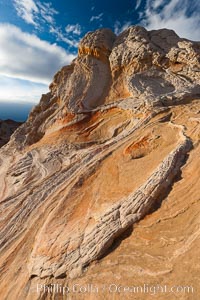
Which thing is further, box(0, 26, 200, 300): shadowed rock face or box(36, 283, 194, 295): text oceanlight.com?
box(0, 26, 200, 300): shadowed rock face

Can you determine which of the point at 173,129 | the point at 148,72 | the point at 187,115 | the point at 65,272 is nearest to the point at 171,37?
the point at 148,72

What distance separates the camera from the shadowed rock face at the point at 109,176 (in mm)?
6172

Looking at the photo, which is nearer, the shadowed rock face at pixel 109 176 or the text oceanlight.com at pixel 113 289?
the text oceanlight.com at pixel 113 289

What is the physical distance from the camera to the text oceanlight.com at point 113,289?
4.98m

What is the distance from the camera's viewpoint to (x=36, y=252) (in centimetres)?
748

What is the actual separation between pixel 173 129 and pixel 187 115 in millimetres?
1596

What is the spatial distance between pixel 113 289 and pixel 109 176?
185 inches

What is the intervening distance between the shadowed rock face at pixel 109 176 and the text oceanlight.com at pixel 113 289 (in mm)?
102

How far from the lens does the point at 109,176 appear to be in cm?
973

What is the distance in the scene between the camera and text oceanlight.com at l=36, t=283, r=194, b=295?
4984mm

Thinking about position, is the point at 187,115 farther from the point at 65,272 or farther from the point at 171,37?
the point at 171,37

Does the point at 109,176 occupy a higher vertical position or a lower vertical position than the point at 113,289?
higher

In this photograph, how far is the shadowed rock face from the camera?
20.2ft

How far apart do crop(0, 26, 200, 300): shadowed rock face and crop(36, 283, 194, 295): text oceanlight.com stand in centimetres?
10
